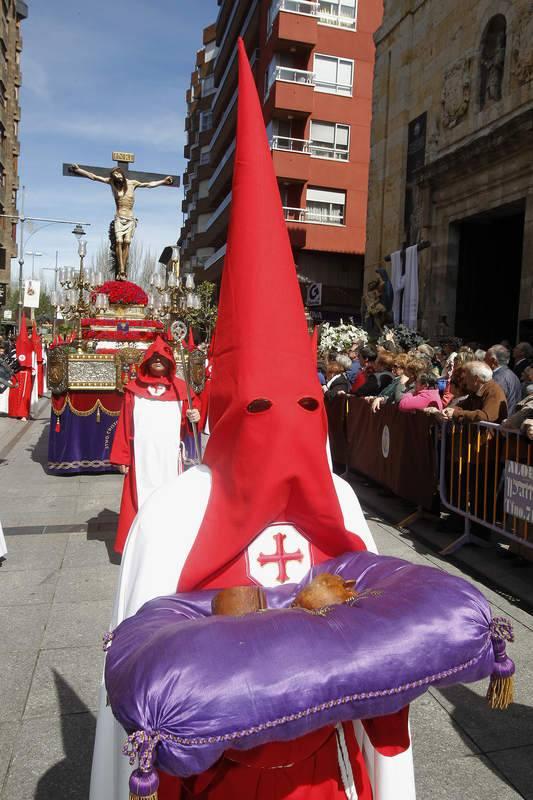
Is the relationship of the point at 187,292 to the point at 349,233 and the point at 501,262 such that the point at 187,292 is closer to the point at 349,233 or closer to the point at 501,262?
the point at 501,262

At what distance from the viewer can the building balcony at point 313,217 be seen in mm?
30266

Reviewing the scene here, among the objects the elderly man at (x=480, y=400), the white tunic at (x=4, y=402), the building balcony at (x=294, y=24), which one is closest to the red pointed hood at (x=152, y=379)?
the elderly man at (x=480, y=400)

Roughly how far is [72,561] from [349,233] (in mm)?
27461

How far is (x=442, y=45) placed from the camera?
1725cm

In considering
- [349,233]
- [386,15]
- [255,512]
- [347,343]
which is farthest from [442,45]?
[255,512]

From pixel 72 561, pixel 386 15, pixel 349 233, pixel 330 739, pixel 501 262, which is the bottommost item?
pixel 72 561

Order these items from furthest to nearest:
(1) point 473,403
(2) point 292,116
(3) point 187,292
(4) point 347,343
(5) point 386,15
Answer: (2) point 292,116, (5) point 386,15, (4) point 347,343, (3) point 187,292, (1) point 473,403

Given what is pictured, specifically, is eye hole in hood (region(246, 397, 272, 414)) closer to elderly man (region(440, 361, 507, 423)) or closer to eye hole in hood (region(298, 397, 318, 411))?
eye hole in hood (region(298, 397, 318, 411))

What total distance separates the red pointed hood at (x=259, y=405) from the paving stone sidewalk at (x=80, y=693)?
5.20 feet

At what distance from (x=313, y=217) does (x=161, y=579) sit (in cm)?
3050

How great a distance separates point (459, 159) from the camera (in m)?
15.9

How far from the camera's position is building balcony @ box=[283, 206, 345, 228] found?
99.3ft

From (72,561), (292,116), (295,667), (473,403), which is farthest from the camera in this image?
(292,116)

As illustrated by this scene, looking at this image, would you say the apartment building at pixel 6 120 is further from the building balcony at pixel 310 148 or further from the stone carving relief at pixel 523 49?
the stone carving relief at pixel 523 49
